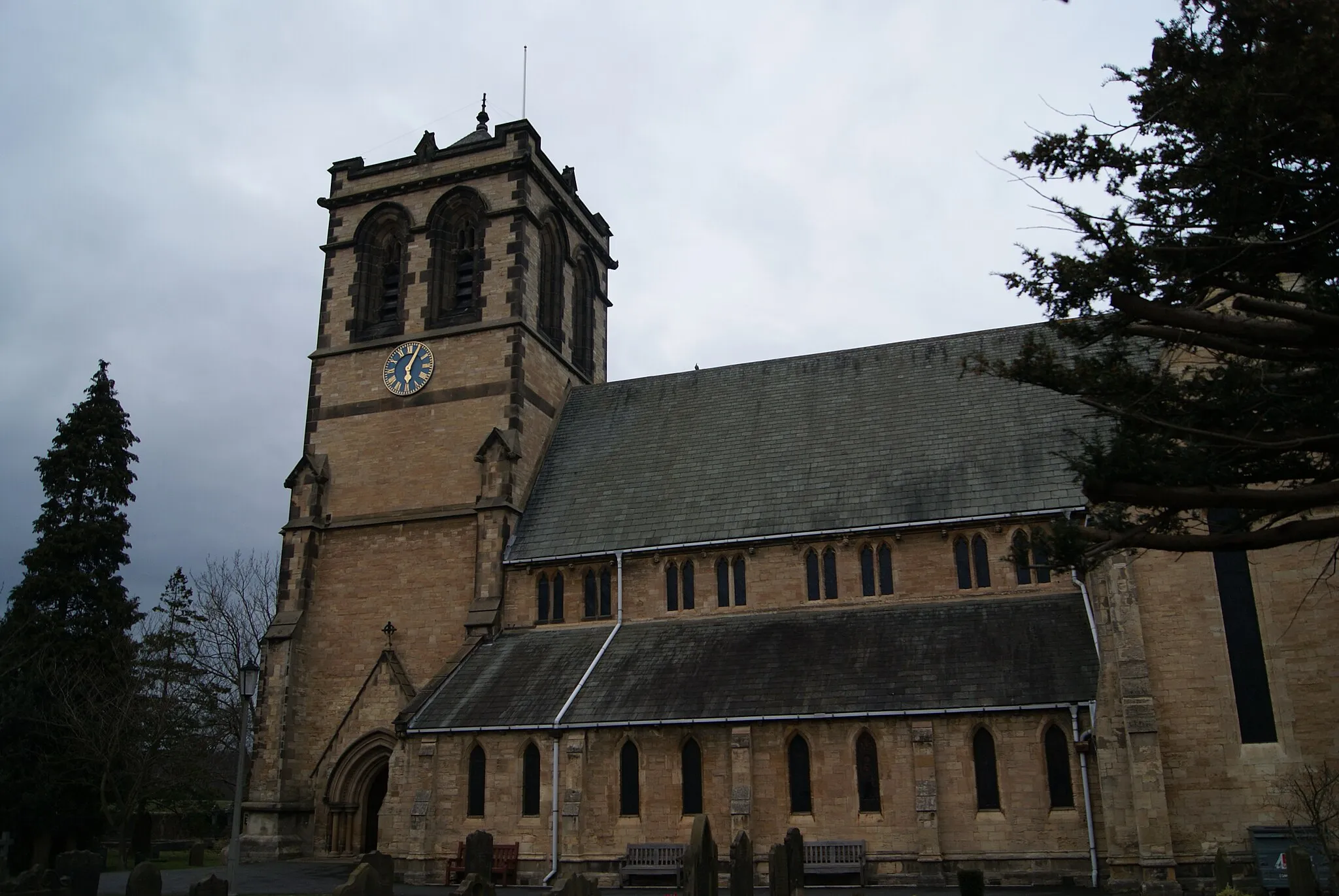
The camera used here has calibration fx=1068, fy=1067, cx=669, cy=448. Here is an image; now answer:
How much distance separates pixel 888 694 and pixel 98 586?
26.4 meters

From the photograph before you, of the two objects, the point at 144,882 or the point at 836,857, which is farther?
the point at 836,857

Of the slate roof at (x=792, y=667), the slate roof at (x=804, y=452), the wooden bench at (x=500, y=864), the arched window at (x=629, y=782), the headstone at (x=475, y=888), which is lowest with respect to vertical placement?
the wooden bench at (x=500, y=864)

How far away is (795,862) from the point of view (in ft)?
57.0

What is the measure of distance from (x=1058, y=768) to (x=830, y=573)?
22.3 ft

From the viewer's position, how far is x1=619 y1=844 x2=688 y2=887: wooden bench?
21125 millimetres

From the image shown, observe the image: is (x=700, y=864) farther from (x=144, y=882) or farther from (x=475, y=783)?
(x=475, y=783)

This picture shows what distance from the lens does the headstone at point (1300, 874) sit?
47.5ft

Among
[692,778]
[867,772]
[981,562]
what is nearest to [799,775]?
[867,772]

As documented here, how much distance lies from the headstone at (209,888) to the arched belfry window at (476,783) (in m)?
8.14

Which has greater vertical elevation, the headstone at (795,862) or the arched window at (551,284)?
the arched window at (551,284)

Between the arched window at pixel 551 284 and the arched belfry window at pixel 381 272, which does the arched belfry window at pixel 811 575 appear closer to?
the arched window at pixel 551 284

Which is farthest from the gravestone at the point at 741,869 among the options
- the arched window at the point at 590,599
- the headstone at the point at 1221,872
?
the arched window at the point at 590,599

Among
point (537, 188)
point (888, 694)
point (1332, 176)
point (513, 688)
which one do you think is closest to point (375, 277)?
point (537, 188)

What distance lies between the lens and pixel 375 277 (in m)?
33.5
